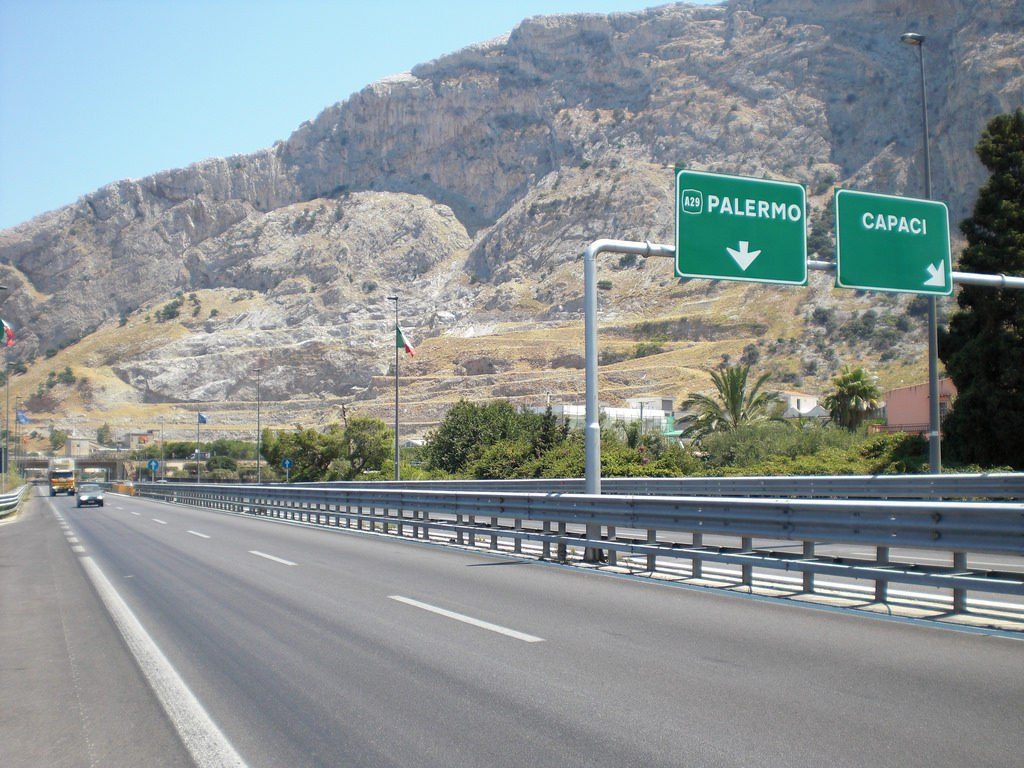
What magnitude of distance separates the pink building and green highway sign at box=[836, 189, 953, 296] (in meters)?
21.1

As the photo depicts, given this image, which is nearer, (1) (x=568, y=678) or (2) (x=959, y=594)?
(1) (x=568, y=678)

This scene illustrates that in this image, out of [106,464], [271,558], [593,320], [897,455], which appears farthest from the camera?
[106,464]

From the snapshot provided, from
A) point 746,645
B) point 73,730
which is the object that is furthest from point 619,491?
point 73,730

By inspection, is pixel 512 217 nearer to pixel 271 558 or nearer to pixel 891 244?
pixel 891 244

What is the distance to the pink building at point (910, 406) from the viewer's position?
121 feet

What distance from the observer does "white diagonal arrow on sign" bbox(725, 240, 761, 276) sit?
50.0ft

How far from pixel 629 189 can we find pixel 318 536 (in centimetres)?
12560

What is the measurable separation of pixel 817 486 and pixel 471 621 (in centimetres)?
1475

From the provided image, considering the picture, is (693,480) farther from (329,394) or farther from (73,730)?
(329,394)

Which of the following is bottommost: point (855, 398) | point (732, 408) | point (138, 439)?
point (138, 439)

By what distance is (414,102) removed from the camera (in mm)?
184000

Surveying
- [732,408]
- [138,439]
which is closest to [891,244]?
[732,408]

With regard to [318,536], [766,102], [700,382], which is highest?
[766,102]

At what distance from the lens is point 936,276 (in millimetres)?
16141
